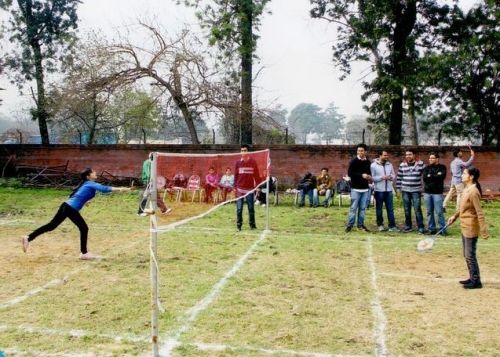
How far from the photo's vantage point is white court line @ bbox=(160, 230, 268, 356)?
4.86m

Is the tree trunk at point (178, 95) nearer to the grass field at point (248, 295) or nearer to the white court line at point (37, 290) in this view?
the grass field at point (248, 295)

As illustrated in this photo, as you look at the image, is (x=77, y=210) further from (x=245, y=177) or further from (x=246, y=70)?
(x=246, y=70)

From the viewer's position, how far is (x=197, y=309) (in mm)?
6004

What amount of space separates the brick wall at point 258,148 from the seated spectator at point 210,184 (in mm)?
9380

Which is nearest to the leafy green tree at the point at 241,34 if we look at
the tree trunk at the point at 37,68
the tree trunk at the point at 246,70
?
the tree trunk at the point at 246,70

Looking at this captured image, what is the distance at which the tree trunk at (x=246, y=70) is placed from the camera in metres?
23.2

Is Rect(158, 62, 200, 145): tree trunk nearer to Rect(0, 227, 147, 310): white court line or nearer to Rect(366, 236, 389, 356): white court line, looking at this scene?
Rect(0, 227, 147, 310): white court line

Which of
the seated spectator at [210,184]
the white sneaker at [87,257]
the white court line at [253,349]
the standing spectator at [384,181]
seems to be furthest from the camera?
the standing spectator at [384,181]

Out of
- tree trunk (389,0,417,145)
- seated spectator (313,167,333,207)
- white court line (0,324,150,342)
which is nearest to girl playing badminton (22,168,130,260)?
white court line (0,324,150,342)

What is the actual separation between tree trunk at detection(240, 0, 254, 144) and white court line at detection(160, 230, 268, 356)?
1484cm

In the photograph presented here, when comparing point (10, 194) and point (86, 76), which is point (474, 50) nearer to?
point (86, 76)

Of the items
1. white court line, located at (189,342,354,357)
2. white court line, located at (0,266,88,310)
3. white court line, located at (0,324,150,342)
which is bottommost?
white court line, located at (189,342,354,357)

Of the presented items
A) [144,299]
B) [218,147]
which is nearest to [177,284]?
[144,299]

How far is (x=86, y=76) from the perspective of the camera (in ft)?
74.8
